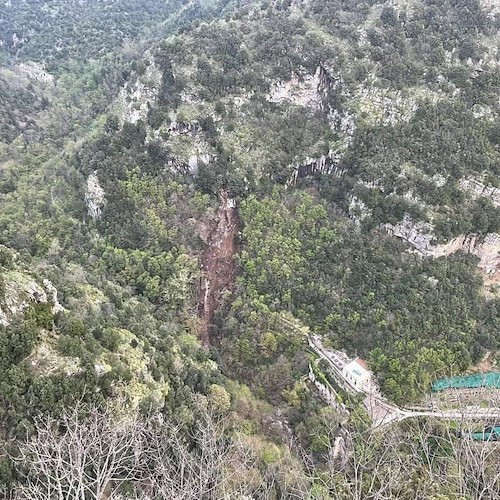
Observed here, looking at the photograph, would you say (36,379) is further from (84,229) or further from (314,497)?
(84,229)

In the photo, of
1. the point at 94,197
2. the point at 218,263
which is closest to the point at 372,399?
the point at 218,263

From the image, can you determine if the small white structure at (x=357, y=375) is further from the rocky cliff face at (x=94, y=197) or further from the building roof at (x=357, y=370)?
the rocky cliff face at (x=94, y=197)

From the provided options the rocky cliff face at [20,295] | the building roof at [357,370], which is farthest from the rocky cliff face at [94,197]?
the building roof at [357,370]

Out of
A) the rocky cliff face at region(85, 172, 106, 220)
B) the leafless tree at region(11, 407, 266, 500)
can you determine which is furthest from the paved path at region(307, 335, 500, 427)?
the rocky cliff face at region(85, 172, 106, 220)

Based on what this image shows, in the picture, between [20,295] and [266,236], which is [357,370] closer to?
[266,236]

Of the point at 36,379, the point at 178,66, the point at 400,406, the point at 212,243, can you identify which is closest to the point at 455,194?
the point at 400,406
